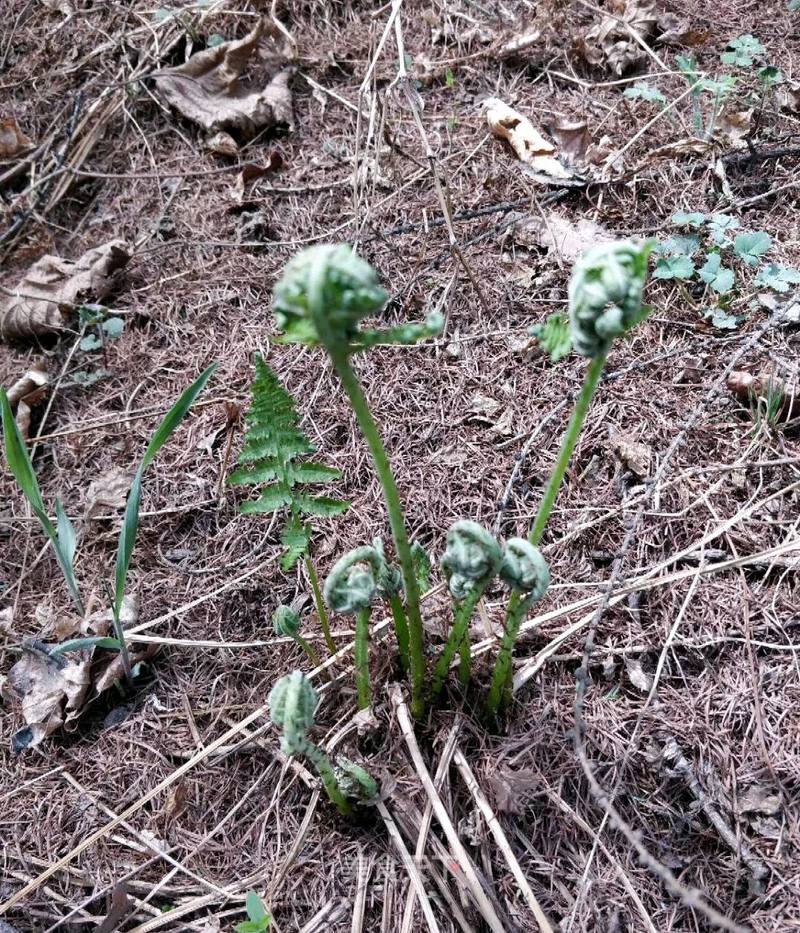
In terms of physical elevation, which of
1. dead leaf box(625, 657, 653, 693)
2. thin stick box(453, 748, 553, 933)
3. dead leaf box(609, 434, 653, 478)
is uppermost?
dead leaf box(609, 434, 653, 478)

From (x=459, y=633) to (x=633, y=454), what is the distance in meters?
0.78

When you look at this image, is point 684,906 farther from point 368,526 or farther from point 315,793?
point 368,526

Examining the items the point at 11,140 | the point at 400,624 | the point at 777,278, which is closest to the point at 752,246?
the point at 777,278

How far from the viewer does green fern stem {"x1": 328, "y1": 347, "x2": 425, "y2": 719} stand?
110 cm

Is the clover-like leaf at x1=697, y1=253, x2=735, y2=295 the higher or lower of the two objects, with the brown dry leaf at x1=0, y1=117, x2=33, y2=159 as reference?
lower

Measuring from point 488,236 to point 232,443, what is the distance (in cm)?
108

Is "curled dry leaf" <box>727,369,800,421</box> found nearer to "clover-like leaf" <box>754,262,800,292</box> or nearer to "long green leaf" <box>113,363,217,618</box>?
"clover-like leaf" <box>754,262,800,292</box>

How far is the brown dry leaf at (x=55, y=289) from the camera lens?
8.39 ft

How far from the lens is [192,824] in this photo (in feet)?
5.32

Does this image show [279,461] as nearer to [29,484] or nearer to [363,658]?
[363,658]

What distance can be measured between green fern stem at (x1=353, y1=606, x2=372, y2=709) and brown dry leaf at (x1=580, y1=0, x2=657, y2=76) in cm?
246

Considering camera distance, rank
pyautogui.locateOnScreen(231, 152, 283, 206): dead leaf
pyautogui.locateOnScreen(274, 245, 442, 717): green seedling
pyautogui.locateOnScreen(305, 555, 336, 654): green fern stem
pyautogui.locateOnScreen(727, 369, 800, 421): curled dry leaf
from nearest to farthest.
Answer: pyautogui.locateOnScreen(274, 245, 442, 717): green seedling → pyautogui.locateOnScreen(305, 555, 336, 654): green fern stem → pyautogui.locateOnScreen(727, 369, 800, 421): curled dry leaf → pyautogui.locateOnScreen(231, 152, 283, 206): dead leaf

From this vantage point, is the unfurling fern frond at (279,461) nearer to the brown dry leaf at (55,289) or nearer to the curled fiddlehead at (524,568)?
the curled fiddlehead at (524,568)

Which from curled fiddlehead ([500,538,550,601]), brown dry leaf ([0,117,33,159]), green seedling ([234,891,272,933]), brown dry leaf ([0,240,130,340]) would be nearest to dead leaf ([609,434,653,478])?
curled fiddlehead ([500,538,550,601])
